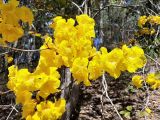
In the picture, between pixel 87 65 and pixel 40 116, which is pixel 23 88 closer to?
pixel 40 116

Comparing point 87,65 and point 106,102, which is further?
point 106,102

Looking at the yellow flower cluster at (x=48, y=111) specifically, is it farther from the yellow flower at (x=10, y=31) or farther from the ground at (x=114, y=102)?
the ground at (x=114, y=102)

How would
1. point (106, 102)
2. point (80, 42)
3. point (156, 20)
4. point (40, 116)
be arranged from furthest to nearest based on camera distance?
point (106, 102)
point (156, 20)
point (40, 116)
point (80, 42)

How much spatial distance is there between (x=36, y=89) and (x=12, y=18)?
0.31 metres

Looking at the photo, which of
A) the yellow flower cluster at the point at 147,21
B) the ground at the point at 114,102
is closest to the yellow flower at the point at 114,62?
the yellow flower cluster at the point at 147,21

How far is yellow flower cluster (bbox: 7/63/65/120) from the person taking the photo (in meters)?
1.40

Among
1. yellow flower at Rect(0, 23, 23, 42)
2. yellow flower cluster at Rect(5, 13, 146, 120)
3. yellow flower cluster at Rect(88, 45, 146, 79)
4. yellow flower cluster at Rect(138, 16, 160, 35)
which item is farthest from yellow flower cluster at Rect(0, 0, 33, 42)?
yellow flower cluster at Rect(138, 16, 160, 35)

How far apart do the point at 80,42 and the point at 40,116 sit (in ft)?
1.20

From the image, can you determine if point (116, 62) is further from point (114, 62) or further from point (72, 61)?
point (72, 61)

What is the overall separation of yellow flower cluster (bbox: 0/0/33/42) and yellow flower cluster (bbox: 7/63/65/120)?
19cm

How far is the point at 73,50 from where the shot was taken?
1393 mm

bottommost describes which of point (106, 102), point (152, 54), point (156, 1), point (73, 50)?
point (106, 102)

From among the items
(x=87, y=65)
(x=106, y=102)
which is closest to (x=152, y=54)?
(x=106, y=102)

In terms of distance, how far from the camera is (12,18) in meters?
1.30
